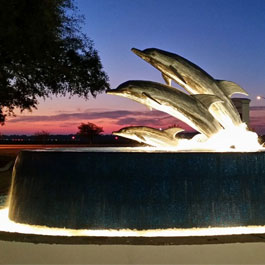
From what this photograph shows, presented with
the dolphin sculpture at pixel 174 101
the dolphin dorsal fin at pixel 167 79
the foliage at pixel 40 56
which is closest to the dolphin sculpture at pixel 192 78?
the dolphin dorsal fin at pixel 167 79

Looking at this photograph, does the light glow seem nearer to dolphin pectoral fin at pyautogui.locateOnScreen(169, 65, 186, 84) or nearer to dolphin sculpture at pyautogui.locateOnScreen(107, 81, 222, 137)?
dolphin sculpture at pyautogui.locateOnScreen(107, 81, 222, 137)

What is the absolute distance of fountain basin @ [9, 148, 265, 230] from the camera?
7945 millimetres

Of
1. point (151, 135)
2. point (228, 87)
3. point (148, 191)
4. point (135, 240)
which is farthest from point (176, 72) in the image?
point (135, 240)

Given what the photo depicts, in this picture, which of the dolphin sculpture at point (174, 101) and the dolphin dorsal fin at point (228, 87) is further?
the dolphin dorsal fin at point (228, 87)

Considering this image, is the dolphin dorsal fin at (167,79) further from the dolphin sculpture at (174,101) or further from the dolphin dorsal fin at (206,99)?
the dolphin dorsal fin at (206,99)

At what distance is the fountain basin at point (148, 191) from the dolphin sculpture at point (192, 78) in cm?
242

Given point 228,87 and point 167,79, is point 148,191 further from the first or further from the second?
point 228,87

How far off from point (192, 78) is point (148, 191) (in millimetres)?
3673

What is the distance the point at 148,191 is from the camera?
800 cm

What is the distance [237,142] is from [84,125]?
82.6 metres

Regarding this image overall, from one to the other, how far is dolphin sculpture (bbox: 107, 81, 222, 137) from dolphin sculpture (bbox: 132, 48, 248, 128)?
44cm

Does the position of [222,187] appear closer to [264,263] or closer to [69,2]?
[264,263]

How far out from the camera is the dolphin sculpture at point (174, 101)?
33.2 ft

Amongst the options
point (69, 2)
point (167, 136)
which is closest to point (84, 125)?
point (69, 2)
